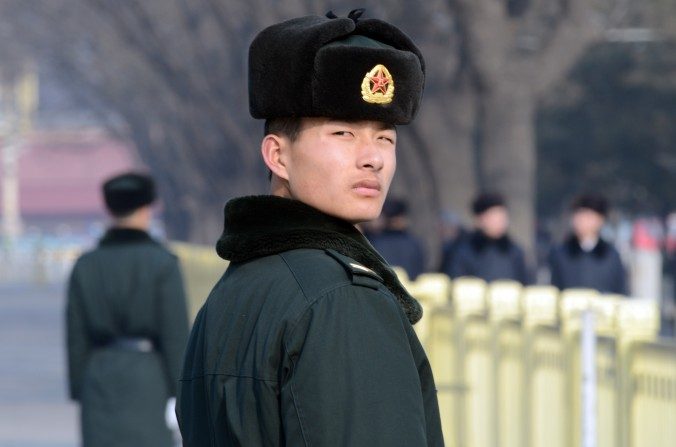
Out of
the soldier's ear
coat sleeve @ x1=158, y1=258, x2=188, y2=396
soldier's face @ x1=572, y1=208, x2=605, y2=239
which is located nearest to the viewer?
the soldier's ear

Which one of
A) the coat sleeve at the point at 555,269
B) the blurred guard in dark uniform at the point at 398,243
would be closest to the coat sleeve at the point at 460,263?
A: the coat sleeve at the point at 555,269

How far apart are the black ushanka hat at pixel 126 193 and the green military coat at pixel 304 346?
5.24 metres

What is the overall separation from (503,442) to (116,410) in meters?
2.45

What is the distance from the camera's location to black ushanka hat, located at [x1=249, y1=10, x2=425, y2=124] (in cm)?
306

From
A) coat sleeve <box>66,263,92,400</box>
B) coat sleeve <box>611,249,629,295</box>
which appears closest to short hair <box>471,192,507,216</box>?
coat sleeve <box>611,249,629,295</box>

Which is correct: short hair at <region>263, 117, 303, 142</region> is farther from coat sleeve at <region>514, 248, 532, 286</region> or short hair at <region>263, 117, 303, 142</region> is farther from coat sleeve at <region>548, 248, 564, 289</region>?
coat sleeve at <region>514, 248, 532, 286</region>

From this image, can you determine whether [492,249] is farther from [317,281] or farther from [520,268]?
[317,281]

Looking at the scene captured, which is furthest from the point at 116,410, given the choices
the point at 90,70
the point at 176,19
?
the point at 90,70

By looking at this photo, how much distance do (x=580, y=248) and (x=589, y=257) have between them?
0.09 m

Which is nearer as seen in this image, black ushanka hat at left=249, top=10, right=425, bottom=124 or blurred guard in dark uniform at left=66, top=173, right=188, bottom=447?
black ushanka hat at left=249, top=10, right=425, bottom=124

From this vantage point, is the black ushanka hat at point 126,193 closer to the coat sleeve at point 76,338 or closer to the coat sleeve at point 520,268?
the coat sleeve at point 76,338

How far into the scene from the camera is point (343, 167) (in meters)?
3.07

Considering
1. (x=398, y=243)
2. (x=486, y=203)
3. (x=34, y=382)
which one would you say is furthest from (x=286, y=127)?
(x=34, y=382)

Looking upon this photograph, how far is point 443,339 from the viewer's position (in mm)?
11195
